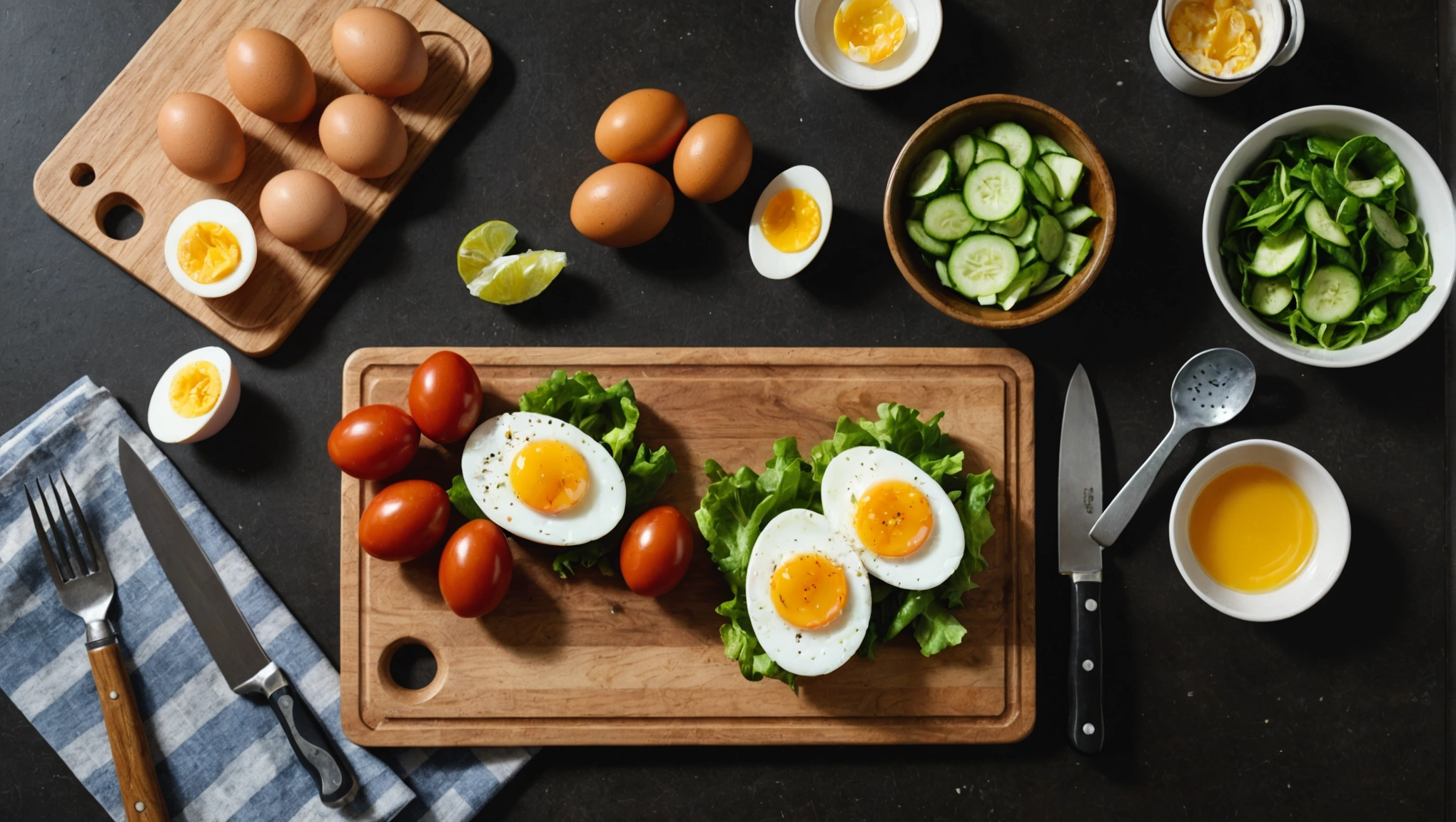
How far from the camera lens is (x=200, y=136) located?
6.33 ft

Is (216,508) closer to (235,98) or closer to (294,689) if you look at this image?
(294,689)

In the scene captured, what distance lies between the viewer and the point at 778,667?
1.82m

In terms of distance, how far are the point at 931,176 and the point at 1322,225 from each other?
804 mm

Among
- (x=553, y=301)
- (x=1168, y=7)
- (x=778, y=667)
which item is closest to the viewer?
(x=778, y=667)

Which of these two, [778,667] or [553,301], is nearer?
[778,667]

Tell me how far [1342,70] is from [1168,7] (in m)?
0.51

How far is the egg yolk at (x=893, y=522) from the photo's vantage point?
1785 mm

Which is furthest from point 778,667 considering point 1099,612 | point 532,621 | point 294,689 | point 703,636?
point 294,689

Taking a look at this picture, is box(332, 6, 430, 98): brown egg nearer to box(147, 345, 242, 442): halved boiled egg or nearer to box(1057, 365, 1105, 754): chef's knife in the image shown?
box(147, 345, 242, 442): halved boiled egg

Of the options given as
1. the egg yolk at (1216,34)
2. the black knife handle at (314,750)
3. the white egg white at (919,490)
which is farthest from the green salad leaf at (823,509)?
the egg yolk at (1216,34)

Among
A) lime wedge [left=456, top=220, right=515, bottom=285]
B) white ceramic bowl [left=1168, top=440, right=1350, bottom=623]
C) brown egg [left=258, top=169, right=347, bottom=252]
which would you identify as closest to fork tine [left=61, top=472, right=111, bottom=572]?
brown egg [left=258, top=169, right=347, bottom=252]

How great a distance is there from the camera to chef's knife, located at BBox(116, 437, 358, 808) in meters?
1.98

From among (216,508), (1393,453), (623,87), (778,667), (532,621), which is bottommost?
(1393,453)

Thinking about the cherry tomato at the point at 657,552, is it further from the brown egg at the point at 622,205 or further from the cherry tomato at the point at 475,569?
the brown egg at the point at 622,205
